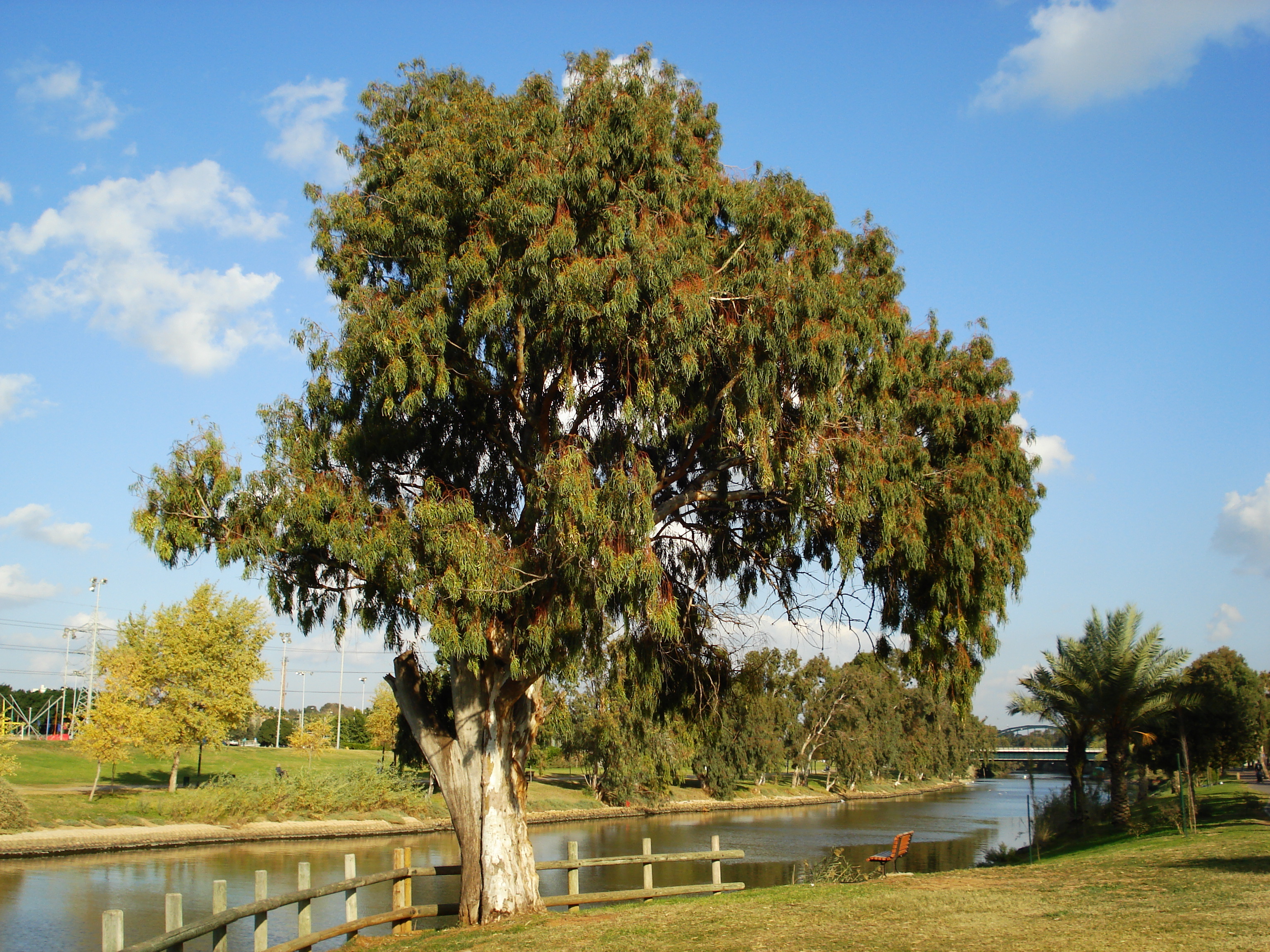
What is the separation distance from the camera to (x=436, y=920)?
2025 centimetres

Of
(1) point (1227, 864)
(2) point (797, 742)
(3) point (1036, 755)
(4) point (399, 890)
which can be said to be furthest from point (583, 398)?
(3) point (1036, 755)

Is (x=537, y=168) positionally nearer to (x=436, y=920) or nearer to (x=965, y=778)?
(x=436, y=920)

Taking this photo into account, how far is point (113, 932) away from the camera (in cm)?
692

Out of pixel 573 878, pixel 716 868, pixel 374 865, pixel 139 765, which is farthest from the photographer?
pixel 139 765

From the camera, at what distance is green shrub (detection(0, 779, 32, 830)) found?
2869 cm

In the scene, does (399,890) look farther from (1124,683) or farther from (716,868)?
(1124,683)

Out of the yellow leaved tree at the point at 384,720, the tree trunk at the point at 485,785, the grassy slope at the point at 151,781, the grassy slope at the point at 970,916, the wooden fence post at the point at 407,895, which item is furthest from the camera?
the yellow leaved tree at the point at 384,720

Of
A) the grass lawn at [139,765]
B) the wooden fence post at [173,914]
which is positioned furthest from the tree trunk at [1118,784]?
the grass lawn at [139,765]

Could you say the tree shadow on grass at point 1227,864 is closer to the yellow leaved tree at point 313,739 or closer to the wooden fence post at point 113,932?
the wooden fence post at point 113,932

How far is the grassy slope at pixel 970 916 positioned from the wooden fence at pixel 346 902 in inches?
16.5

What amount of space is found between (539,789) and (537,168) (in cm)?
4696

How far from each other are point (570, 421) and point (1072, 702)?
18.5 m

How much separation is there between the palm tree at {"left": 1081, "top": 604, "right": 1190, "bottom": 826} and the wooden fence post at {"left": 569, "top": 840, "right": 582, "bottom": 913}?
47.5ft

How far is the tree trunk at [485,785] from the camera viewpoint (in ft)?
43.4
